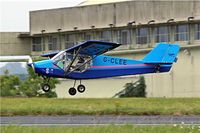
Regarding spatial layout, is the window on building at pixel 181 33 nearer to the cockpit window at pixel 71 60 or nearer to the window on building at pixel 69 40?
the window on building at pixel 69 40

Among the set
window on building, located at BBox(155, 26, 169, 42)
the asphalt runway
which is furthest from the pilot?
window on building, located at BBox(155, 26, 169, 42)

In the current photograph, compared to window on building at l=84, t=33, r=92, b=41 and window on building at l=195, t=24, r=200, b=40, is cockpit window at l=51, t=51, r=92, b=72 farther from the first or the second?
window on building at l=84, t=33, r=92, b=41

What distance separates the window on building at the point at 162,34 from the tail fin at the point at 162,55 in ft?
57.8

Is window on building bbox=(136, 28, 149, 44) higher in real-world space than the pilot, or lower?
higher

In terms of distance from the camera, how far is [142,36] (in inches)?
2231

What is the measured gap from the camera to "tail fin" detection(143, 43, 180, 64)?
35844mm

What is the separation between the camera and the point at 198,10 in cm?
5206

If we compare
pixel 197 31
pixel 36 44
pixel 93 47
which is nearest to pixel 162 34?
pixel 197 31

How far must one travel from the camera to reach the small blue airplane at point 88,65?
33094mm

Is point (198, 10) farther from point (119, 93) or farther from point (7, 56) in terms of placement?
point (7, 56)

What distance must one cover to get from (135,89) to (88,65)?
63.2ft

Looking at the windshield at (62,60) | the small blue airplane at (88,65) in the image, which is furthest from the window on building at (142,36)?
the windshield at (62,60)

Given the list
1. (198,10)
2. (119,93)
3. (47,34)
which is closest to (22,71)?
(47,34)

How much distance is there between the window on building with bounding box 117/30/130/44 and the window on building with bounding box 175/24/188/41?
5062 millimetres
